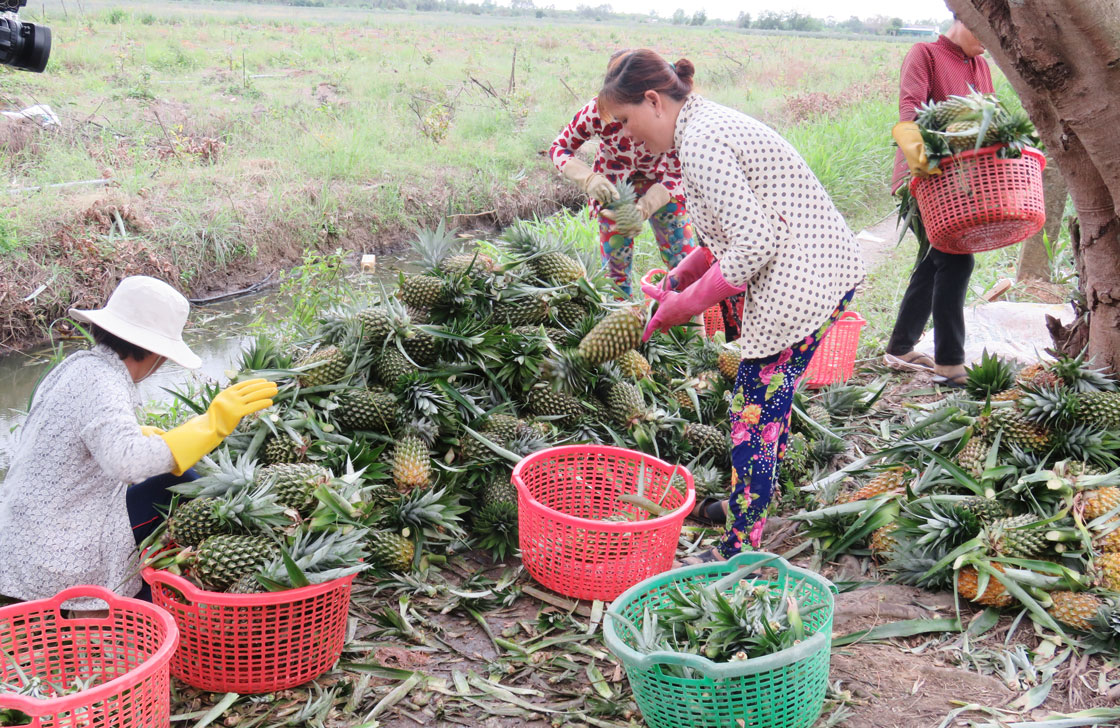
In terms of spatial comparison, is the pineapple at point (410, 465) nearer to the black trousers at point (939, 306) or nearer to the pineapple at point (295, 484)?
the pineapple at point (295, 484)

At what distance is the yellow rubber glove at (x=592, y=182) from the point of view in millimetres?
4004

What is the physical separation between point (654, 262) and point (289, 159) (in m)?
5.31

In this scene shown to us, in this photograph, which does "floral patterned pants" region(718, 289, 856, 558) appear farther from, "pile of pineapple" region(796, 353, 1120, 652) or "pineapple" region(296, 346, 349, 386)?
"pineapple" region(296, 346, 349, 386)

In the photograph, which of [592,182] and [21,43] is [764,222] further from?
[21,43]

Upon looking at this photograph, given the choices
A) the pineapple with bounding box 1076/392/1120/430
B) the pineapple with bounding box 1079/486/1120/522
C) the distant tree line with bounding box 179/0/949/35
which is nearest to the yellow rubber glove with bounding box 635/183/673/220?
the pineapple with bounding box 1076/392/1120/430

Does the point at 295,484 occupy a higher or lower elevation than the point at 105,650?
higher

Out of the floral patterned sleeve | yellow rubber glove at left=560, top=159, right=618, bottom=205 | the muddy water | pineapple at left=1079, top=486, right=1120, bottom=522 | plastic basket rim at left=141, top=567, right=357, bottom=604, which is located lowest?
the muddy water

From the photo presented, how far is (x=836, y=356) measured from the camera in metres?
4.66

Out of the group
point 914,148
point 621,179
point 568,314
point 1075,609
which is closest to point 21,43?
point 568,314

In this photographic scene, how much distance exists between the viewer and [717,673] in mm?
2010

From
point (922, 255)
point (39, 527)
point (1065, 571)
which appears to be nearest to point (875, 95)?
point (922, 255)

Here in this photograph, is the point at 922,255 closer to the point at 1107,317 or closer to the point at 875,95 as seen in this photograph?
the point at 1107,317

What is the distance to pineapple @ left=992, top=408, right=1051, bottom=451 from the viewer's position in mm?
3094

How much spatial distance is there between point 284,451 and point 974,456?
99.5 inches
